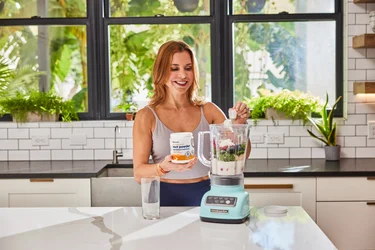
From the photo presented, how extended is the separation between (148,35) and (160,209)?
228cm

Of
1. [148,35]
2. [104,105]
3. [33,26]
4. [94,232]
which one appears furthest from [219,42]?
[94,232]

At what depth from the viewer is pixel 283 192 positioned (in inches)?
143

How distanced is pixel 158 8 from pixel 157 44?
28 cm

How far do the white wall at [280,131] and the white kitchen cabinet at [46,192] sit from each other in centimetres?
71

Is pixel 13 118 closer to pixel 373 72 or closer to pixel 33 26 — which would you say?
pixel 33 26

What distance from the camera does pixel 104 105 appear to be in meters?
4.52

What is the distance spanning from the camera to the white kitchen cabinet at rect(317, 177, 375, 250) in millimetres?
3621

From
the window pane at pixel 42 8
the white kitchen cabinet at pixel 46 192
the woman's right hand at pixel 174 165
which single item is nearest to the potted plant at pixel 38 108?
the window pane at pixel 42 8

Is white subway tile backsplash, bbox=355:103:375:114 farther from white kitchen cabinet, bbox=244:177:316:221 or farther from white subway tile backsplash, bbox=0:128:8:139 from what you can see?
white subway tile backsplash, bbox=0:128:8:139

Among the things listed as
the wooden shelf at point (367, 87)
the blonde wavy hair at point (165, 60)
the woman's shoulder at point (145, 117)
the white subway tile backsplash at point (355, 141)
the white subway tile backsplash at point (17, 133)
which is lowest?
the white subway tile backsplash at point (355, 141)

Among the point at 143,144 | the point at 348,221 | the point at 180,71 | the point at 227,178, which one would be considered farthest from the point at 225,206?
the point at 348,221

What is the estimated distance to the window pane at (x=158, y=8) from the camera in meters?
4.46

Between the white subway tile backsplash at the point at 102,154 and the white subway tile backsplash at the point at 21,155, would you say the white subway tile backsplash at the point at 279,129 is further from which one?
the white subway tile backsplash at the point at 21,155

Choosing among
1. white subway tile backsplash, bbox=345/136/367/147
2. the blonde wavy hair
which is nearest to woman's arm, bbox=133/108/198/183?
the blonde wavy hair
